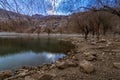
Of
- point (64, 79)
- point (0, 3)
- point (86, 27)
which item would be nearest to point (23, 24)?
point (0, 3)

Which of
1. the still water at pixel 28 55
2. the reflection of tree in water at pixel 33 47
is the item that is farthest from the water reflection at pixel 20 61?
the reflection of tree in water at pixel 33 47

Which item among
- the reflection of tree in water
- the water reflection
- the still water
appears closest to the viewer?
the water reflection

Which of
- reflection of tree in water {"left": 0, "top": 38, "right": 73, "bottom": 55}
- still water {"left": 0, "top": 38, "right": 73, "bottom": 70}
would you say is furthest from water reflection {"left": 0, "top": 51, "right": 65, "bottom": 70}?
reflection of tree in water {"left": 0, "top": 38, "right": 73, "bottom": 55}

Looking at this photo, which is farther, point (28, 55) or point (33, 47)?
point (33, 47)

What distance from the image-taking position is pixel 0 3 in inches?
163

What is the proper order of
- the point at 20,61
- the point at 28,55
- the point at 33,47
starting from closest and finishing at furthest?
the point at 20,61 < the point at 28,55 < the point at 33,47

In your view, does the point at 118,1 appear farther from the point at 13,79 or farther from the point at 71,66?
the point at 13,79

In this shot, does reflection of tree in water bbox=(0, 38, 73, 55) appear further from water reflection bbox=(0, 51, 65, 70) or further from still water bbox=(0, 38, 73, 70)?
water reflection bbox=(0, 51, 65, 70)

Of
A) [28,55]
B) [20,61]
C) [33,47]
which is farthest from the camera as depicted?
[33,47]

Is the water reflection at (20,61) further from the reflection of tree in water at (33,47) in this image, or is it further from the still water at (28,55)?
the reflection of tree in water at (33,47)

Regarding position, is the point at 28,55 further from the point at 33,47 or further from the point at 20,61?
the point at 33,47

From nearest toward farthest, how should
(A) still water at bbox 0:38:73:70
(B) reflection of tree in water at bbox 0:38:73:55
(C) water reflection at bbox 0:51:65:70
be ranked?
(C) water reflection at bbox 0:51:65:70 < (A) still water at bbox 0:38:73:70 < (B) reflection of tree in water at bbox 0:38:73:55

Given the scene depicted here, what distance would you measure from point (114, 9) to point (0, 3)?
5.56 meters

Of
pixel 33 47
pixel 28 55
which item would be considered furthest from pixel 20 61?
pixel 33 47
